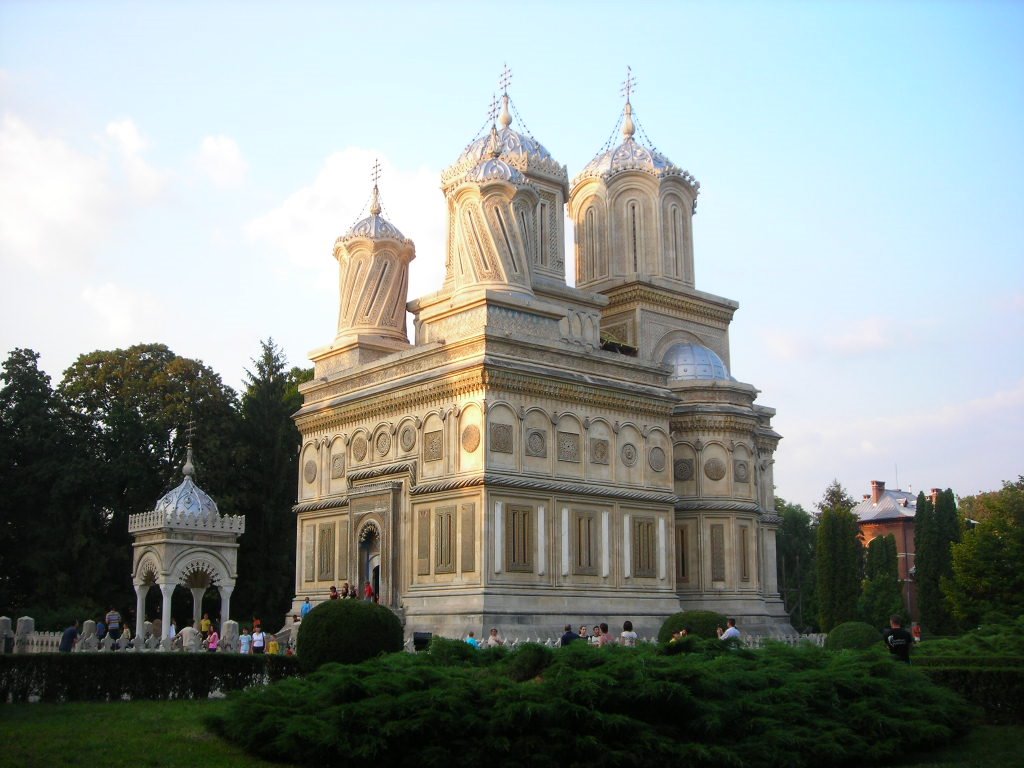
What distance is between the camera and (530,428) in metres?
24.7

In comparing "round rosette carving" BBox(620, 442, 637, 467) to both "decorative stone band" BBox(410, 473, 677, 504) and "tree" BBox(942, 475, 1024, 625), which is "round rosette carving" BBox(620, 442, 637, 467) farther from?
"tree" BBox(942, 475, 1024, 625)

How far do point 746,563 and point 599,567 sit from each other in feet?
16.6

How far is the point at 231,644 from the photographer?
2138 centimetres

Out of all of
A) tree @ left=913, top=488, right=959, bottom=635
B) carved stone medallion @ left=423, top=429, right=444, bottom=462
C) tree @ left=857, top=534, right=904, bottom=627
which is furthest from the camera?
tree @ left=857, top=534, right=904, bottom=627

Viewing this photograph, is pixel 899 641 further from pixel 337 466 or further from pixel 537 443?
pixel 337 466

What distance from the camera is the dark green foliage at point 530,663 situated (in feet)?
37.2

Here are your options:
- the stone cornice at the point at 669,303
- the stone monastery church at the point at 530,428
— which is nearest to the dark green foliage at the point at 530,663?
the stone monastery church at the point at 530,428

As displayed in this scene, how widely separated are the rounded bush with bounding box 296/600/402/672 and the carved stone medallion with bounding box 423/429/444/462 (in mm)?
8627

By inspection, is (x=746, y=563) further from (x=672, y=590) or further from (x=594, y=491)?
(x=594, y=491)

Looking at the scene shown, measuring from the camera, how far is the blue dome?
3030 cm

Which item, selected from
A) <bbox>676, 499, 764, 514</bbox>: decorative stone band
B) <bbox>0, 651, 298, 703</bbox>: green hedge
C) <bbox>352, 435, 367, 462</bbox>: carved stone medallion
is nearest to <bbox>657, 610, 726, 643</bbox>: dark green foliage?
<bbox>676, 499, 764, 514</bbox>: decorative stone band

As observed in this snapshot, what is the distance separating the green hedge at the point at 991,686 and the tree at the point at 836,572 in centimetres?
2216

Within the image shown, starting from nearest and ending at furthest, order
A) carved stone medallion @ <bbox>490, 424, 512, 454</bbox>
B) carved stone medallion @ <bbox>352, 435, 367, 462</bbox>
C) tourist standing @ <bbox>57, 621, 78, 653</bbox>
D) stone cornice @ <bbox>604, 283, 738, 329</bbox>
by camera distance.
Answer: tourist standing @ <bbox>57, 621, 78, 653</bbox>
carved stone medallion @ <bbox>490, 424, 512, 454</bbox>
carved stone medallion @ <bbox>352, 435, 367, 462</bbox>
stone cornice @ <bbox>604, 283, 738, 329</bbox>

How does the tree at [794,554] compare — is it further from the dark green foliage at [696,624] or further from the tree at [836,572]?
the dark green foliage at [696,624]
